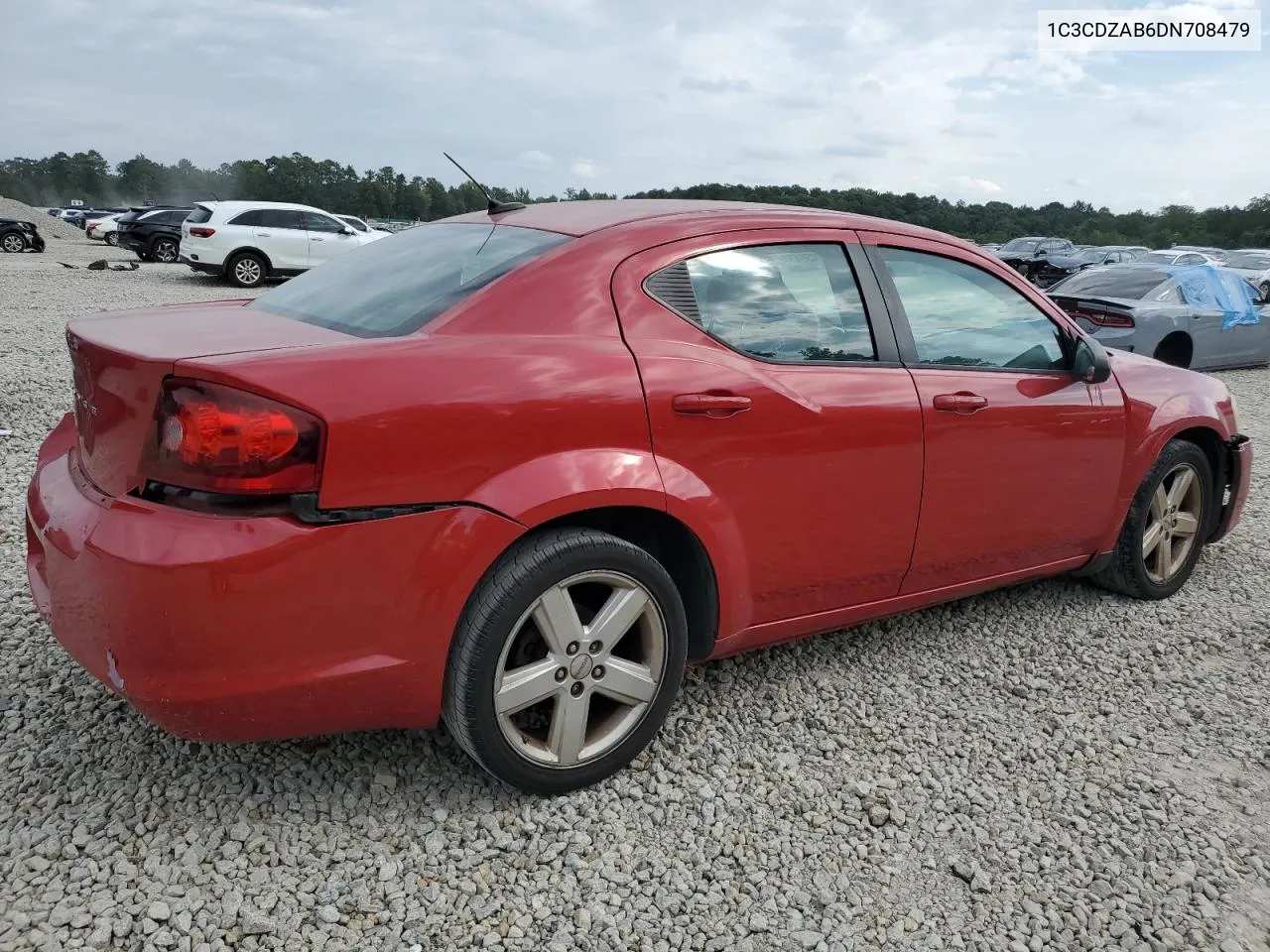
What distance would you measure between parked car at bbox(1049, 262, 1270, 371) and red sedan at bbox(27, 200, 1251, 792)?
6.54 meters

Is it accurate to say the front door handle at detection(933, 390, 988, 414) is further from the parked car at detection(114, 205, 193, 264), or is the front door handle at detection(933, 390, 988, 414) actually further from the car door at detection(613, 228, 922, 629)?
the parked car at detection(114, 205, 193, 264)

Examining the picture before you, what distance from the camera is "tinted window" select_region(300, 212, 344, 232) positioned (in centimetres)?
1797

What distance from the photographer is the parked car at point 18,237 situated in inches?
1046

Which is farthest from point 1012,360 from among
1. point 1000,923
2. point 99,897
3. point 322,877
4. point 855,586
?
point 99,897

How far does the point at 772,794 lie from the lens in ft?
8.74

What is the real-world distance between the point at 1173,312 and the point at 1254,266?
1993 cm

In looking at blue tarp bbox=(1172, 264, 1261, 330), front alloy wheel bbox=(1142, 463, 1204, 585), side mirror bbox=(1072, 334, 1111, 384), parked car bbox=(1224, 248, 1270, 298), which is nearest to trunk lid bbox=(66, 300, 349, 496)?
side mirror bbox=(1072, 334, 1111, 384)

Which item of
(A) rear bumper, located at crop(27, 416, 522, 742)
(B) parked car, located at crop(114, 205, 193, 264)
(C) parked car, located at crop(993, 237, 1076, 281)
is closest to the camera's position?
(A) rear bumper, located at crop(27, 416, 522, 742)

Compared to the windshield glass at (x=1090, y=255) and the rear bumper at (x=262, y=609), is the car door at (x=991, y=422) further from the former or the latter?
the windshield glass at (x=1090, y=255)

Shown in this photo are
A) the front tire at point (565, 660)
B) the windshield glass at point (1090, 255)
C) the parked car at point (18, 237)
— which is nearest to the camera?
the front tire at point (565, 660)

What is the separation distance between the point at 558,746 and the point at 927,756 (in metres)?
1.12

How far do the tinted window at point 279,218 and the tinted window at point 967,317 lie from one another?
53.7ft

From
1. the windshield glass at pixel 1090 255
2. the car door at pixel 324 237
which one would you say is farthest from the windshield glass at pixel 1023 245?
the car door at pixel 324 237

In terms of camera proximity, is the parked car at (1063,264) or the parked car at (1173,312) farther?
the parked car at (1063,264)
